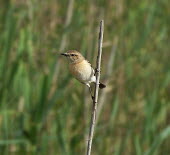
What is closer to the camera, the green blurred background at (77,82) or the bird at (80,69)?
the bird at (80,69)

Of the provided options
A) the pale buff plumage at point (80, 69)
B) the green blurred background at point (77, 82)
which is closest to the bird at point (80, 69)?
the pale buff plumage at point (80, 69)

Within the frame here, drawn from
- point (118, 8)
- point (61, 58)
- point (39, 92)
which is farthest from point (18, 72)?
point (118, 8)

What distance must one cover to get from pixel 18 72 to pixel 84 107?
61 centimetres

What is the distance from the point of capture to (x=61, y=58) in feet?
11.6

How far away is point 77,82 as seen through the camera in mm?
3520

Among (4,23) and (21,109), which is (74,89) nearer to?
(21,109)

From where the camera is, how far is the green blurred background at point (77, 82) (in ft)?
10.3

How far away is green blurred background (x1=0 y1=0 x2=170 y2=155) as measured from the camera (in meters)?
3.14

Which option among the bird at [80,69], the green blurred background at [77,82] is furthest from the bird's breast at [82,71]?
the green blurred background at [77,82]

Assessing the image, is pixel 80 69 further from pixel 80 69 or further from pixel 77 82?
pixel 77 82

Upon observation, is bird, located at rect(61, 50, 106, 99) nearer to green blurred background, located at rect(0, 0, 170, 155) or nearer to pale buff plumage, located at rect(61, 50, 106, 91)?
pale buff plumage, located at rect(61, 50, 106, 91)

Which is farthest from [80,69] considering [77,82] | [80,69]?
[77,82]

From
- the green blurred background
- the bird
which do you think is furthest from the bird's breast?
the green blurred background

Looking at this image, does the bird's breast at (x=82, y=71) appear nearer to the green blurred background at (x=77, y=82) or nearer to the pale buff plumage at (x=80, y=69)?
the pale buff plumage at (x=80, y=69)
